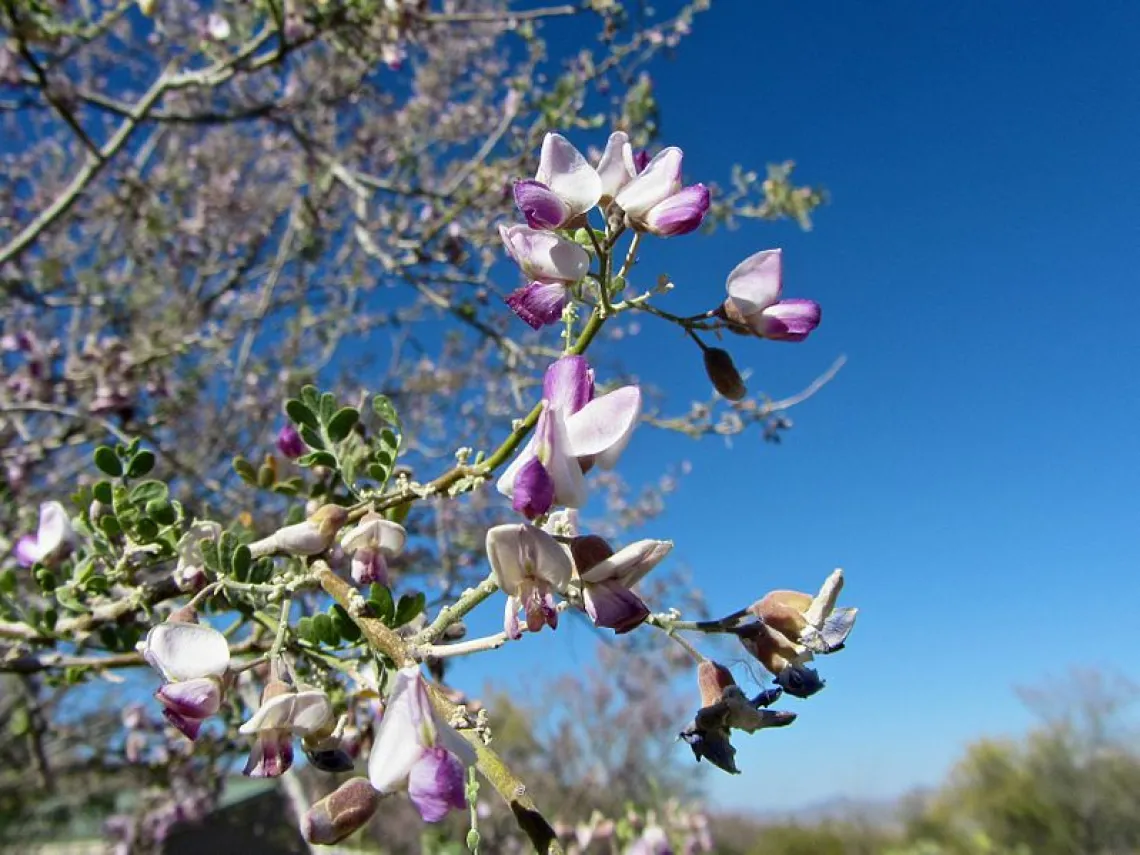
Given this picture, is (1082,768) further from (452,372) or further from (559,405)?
(559,405)

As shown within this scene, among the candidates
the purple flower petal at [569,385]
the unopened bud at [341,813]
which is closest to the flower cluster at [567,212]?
the purple flower petal at [569,385]

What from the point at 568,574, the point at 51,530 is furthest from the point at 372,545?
the point at 51,530

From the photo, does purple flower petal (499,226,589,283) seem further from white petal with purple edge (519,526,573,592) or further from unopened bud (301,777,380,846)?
unopened bud (301,777,380,846)

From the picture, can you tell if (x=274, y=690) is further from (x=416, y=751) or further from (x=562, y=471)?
(x=562, y=471)

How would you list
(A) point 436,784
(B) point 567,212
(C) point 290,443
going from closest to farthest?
(A) point 436,784 < (B) point 567,212 < (C) point 290,443

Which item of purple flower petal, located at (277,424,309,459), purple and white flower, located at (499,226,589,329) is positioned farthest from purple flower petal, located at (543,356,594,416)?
purple flower petal, located at (277,424,309,459)

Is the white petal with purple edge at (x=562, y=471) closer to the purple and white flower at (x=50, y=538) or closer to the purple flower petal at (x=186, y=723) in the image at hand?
the purple flower petal at (x=186, y=723)

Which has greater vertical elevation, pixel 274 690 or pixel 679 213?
pixel 679 213

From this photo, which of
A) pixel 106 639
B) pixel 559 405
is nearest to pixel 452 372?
pixel 106 639
